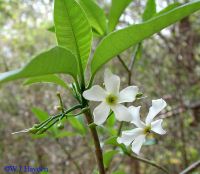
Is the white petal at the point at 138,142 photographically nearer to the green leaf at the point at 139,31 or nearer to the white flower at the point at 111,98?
the white flower at the point at 111,98

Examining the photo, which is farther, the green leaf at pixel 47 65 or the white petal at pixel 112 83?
the white petal at pixel 112 83

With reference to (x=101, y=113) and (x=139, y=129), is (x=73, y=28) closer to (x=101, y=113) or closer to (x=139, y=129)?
(x=101, y=113)

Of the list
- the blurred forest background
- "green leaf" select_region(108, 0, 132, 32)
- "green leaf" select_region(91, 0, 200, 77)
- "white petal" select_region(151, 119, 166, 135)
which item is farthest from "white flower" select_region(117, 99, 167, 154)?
the blurred forest background

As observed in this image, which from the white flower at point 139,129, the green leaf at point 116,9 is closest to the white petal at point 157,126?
the white flower at point 139,129

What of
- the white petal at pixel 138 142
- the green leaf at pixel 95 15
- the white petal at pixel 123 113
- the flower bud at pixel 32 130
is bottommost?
the white petal at pixel 138 142

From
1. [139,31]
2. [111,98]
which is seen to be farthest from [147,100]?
[139,31]

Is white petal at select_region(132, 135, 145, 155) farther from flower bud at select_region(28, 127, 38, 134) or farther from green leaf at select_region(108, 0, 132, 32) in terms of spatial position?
green leaf at select_region(108, 0, 132, 32)

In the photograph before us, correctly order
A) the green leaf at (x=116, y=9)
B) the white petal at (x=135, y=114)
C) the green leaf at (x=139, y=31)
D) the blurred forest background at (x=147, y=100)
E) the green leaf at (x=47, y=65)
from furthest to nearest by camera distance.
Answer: the blurred forest background at (x=147, y=100) → the green leaf at (x=116, y=9) → the white petal at (x=135, y=114) → the green leaf at (x=139, y=31) → the green leaf at (x=47, y=65)
